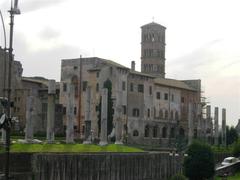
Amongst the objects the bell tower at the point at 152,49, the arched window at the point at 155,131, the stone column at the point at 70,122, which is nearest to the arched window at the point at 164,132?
the arched window at the point at 155,131

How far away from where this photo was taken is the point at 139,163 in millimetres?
30469

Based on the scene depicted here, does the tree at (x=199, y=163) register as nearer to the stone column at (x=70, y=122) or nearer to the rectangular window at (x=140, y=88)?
the stone column at (x=70, y=122)

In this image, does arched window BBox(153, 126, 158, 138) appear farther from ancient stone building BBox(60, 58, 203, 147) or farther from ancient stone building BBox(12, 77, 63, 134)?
ancient stone building BBox(12, 77, 63, 134)

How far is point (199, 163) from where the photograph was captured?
30219mm

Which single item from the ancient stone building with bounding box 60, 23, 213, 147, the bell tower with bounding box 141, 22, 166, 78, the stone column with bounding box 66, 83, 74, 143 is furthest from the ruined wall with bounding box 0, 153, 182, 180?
the bell tower with bounding box 141, 22, 166, 78

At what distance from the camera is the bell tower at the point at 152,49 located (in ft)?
326

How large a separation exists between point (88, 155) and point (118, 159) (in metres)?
2.92

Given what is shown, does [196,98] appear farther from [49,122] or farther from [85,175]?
[85,175]

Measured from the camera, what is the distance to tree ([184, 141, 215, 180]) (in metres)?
30.3


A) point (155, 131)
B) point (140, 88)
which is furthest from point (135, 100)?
point (155, 131)

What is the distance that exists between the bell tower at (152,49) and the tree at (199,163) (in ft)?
223

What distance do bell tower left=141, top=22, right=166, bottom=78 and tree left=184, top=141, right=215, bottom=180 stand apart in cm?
6797

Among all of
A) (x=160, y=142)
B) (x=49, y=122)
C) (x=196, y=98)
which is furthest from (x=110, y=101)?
(x=196, y=98)

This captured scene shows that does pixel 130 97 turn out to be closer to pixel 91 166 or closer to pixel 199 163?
pixel 199 163
